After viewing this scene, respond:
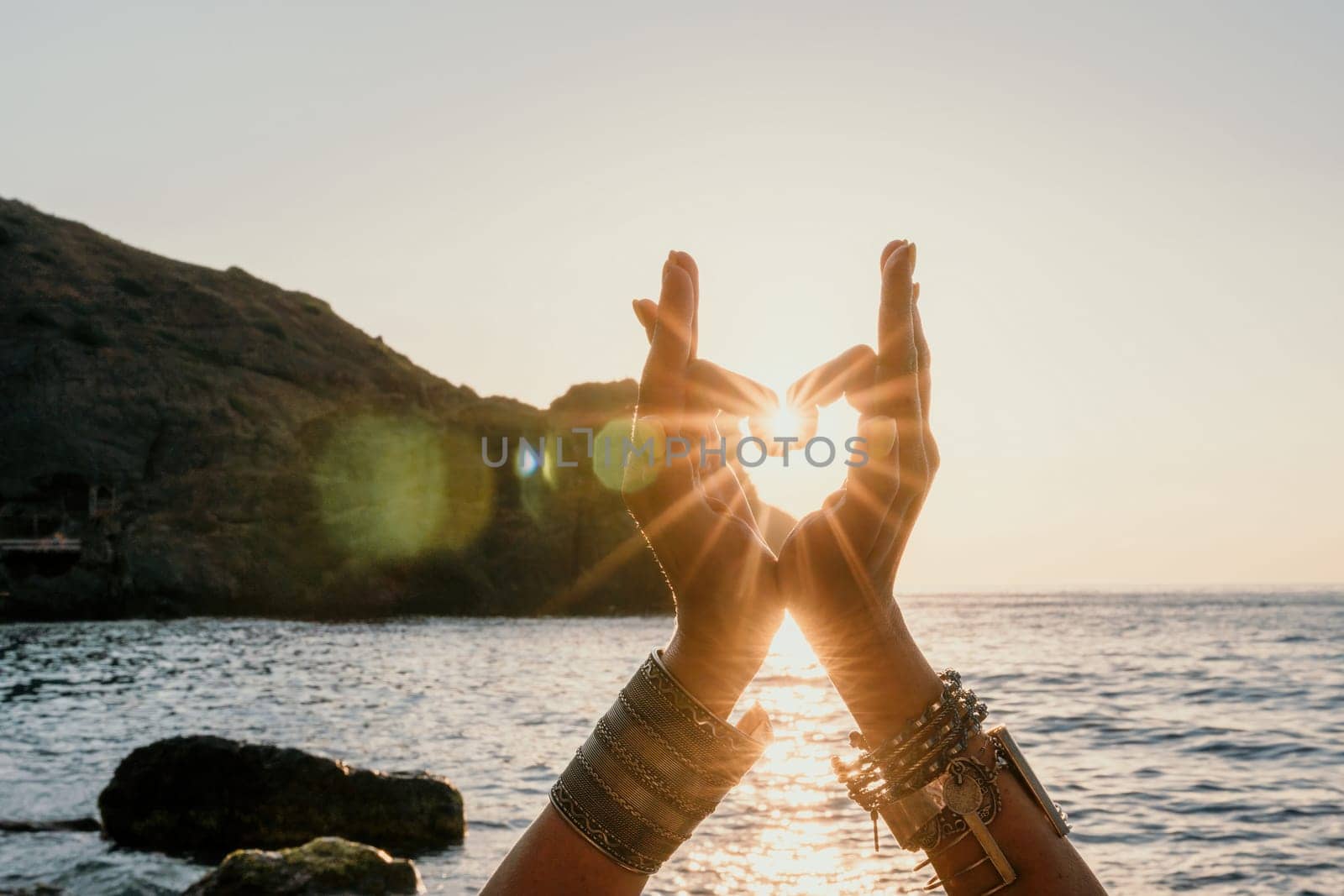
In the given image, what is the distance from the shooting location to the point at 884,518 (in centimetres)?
141

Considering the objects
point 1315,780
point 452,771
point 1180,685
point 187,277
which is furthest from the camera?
Result: point 187,277

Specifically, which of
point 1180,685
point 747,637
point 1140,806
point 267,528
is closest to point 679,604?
point 747,637

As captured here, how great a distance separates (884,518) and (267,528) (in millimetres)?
97733

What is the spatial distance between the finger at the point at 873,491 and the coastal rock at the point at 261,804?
11717mm

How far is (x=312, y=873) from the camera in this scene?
906 centimetres

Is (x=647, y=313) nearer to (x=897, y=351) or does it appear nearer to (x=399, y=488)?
(x=897, y=351)

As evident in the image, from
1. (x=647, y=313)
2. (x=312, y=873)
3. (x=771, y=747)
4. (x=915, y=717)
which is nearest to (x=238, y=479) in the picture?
(x=312, y=873)

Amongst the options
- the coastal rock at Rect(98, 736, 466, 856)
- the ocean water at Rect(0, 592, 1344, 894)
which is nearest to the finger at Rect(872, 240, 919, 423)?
the ocean water at Rect(0, 592, 1344, 894)

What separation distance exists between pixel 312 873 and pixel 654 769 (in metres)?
8.78

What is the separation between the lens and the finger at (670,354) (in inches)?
59.4

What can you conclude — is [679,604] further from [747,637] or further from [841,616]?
[841,616]

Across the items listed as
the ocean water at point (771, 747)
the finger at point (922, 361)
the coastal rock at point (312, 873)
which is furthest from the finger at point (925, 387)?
the ocean water at point (771, 747)

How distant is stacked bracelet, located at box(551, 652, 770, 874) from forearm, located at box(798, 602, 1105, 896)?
153 millimetres

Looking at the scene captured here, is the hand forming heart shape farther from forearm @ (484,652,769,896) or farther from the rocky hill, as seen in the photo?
the rocky hill
